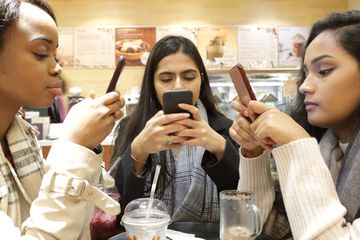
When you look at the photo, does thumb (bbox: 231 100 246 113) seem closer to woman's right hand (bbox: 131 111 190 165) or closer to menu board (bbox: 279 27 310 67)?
woman's right hand (bbox: 131 111 190 165)

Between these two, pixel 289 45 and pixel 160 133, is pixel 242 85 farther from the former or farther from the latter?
pixel 289 45

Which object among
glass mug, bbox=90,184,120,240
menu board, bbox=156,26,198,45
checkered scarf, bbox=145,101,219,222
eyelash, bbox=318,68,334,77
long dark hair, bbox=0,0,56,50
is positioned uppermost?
menu board, bbox=156,26,198,45

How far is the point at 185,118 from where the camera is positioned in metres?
1.07

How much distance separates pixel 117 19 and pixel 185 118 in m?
4.04

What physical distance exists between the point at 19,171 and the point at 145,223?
35 cm

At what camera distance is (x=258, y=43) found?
4832mm

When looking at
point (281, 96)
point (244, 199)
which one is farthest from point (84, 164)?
point (281, 96)

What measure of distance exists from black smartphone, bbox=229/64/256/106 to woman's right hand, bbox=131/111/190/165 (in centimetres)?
19

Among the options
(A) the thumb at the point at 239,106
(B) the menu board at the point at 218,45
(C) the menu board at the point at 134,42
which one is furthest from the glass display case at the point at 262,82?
(A) the thumb at the point at 239,106

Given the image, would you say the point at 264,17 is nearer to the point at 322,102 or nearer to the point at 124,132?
the point at 124,132

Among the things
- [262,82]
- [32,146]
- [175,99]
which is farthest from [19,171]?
[262,82]

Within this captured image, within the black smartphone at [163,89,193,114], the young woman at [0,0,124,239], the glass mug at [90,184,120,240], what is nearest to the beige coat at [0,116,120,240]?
the young woman at [0,0,124,239]

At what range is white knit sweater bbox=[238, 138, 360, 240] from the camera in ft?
2.34

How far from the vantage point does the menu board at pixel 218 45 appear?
4.73 metres
